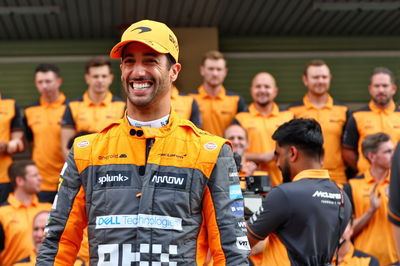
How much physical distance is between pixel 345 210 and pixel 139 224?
2.14 metres

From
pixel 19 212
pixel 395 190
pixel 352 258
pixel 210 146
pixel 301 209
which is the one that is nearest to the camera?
pixel 210 146

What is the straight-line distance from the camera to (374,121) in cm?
916

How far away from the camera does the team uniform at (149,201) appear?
10.7 feet

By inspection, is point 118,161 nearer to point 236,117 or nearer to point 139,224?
point 139,224

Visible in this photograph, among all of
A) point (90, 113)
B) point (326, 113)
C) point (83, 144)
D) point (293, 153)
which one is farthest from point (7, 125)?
point (83, 144)

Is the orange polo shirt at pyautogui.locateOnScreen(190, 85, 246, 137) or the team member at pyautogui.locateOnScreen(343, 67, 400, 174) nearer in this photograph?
the team member at pyautogui.locateOnScreen(343, 67, 400, 174)

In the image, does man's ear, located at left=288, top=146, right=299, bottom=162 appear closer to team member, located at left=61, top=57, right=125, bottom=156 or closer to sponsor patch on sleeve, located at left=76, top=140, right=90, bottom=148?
sponsor patch on sleeve, located at left=76, top=140, right=90, bottom=148

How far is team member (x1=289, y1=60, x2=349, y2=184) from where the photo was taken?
30.2 ft

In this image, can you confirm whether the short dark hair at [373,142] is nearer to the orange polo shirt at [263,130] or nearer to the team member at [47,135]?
the orange polo shirt at [263,130]

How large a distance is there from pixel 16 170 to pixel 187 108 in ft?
6.79

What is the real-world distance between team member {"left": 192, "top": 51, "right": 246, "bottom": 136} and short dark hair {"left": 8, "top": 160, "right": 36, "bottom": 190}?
2208 mm

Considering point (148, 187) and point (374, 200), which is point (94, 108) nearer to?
point (374, 200)

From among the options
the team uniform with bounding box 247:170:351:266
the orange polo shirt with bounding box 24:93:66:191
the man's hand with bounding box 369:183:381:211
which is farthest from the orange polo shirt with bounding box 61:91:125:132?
the team uniform with bounding box 247:170:351:266

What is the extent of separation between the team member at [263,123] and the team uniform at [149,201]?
17.2ft
